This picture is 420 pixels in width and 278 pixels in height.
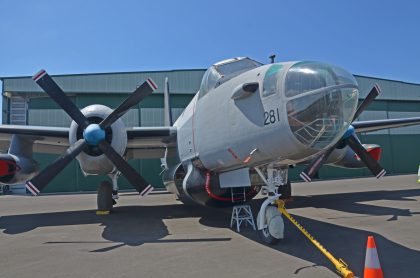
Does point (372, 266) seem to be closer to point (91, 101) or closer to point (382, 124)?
point (382, 124)

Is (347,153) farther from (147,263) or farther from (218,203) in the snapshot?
(147,263)

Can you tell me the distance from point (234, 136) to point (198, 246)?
2.50 m

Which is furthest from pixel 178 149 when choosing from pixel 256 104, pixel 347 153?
pixel 347 153

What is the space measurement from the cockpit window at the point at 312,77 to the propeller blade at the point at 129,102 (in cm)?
525

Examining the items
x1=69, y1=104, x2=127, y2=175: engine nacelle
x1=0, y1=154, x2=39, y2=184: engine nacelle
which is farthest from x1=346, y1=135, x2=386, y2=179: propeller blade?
x1=0, y1=154, x2=39, y2=184: engine nacelle

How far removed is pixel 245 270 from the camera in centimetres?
545

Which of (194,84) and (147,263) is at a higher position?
(194,84)

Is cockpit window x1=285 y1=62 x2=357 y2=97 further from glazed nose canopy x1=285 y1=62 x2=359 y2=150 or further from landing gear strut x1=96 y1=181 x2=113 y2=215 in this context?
landing gear strut x1=96 y1=181 x2=113 y2=215

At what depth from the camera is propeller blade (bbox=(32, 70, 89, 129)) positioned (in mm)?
10094

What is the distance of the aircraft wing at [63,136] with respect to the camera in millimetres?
11219

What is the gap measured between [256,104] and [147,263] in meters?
3.62

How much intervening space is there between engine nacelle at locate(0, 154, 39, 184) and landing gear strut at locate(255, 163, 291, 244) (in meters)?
8.25

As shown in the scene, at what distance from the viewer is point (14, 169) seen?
11172 millimetres

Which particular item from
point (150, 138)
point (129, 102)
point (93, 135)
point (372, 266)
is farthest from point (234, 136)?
point (150, 138)
